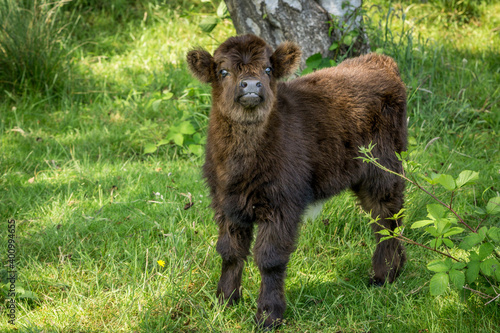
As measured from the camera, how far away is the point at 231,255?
349cm

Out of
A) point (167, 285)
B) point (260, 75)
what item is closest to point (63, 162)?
point (167, 285)

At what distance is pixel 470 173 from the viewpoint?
9.05ft

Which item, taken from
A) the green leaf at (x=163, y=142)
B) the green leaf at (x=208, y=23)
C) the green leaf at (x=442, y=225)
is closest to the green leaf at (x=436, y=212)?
the green leaf at (x=442, y=225)

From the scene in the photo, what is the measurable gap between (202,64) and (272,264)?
1368 millimetres

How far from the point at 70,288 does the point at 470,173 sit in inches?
102

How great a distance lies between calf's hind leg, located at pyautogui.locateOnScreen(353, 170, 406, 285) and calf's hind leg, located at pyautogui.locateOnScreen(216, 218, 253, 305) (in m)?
0.97

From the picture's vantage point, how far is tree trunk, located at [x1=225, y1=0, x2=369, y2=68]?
5426mm

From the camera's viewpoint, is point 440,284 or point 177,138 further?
point 177,138

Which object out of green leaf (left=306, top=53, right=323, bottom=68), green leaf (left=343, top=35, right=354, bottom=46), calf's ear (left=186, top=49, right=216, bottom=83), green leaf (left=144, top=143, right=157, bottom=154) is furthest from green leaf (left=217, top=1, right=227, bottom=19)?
calf's ear (left=186, top=49, right=216, bottom=83)

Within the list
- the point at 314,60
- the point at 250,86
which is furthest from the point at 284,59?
the point at 314,60

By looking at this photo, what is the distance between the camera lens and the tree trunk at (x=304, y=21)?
5.43 meters

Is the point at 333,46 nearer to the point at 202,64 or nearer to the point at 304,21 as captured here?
the point at 304,21

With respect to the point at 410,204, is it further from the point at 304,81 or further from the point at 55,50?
the point at 55,50

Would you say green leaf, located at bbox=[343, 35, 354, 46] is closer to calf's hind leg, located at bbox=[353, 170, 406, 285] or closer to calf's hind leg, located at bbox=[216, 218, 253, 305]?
calf's hind leg, located at bbox=[353, 170, 406, 285]
